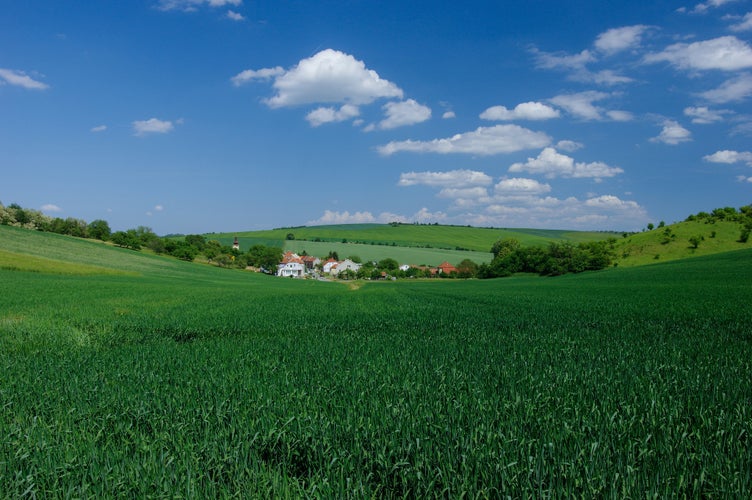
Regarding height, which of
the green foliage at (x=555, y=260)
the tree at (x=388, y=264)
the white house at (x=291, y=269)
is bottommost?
the white house at (x=291, y=269)

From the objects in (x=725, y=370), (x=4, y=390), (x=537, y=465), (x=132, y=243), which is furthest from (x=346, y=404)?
(x=132, y=243)

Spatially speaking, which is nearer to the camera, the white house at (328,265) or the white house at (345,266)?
the white house at (345,266)

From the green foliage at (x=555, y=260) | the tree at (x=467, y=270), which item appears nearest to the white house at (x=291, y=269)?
the tree at (x=467, y=270)

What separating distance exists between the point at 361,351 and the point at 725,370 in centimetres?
656

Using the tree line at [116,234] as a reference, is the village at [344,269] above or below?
below

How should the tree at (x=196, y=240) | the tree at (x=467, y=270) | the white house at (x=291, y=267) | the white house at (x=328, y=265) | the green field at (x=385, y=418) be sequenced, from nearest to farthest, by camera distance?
1. the green field at (x=385, y=418)
2. the tree at (x=467, y=270)
3. the tree at (x=196, y=240)
4. the white house at (x=291, y=267)
5. the white house at (x=328, y=265)

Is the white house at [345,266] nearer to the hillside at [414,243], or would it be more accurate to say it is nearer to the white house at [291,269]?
the hillside at [414,243]

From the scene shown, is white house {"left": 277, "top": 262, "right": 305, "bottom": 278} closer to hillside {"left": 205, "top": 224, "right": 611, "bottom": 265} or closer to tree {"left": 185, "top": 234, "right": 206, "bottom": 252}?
hillside {"left": 205, "top": 224, "right": 611, "bottom": 265}

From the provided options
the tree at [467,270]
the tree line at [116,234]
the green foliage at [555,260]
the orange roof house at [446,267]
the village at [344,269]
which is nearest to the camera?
the green foliage at [555,260]

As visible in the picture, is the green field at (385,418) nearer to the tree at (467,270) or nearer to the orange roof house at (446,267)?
the tree at (467,270)

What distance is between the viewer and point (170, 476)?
3.85 m

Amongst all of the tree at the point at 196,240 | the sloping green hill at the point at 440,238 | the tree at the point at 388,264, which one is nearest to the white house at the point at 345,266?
the tree at the point at 388,264

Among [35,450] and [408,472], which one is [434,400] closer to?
[408,472]

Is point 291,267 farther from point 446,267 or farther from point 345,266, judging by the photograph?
point 446,267
